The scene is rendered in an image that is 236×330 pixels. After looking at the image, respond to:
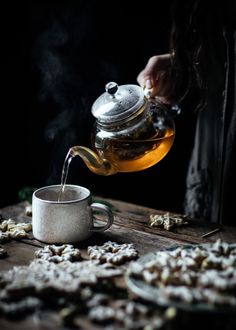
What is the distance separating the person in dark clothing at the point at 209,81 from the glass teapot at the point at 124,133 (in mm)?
328

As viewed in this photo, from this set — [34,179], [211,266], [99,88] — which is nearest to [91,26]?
[99,88]

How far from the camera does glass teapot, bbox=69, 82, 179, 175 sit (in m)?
1.19

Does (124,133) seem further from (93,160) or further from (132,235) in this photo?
(132,235)

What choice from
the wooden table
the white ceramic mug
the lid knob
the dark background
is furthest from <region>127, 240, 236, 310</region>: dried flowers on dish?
the dark background

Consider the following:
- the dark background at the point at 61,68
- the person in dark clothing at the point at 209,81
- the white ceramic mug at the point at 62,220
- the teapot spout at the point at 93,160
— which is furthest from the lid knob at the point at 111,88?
the dark background at the point at 61,68

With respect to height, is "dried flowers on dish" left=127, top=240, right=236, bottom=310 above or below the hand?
below

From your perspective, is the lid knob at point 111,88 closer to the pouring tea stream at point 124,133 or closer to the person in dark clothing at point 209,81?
the pouring tea stream at point 124,133

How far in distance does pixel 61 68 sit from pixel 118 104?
900 millimetres

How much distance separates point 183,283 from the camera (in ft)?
3.01

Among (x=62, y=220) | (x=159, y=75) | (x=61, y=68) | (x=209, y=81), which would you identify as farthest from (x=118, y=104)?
(x=61, y=68)

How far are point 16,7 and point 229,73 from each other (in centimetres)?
84

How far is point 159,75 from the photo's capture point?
5.15 feet

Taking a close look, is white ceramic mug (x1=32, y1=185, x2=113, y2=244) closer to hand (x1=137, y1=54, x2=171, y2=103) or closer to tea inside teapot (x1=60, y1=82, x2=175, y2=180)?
tea inside teapot (x1=60, y1=82, x2=175, y2=180)

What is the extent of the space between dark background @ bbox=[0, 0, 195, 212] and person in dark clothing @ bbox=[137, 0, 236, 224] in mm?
389
